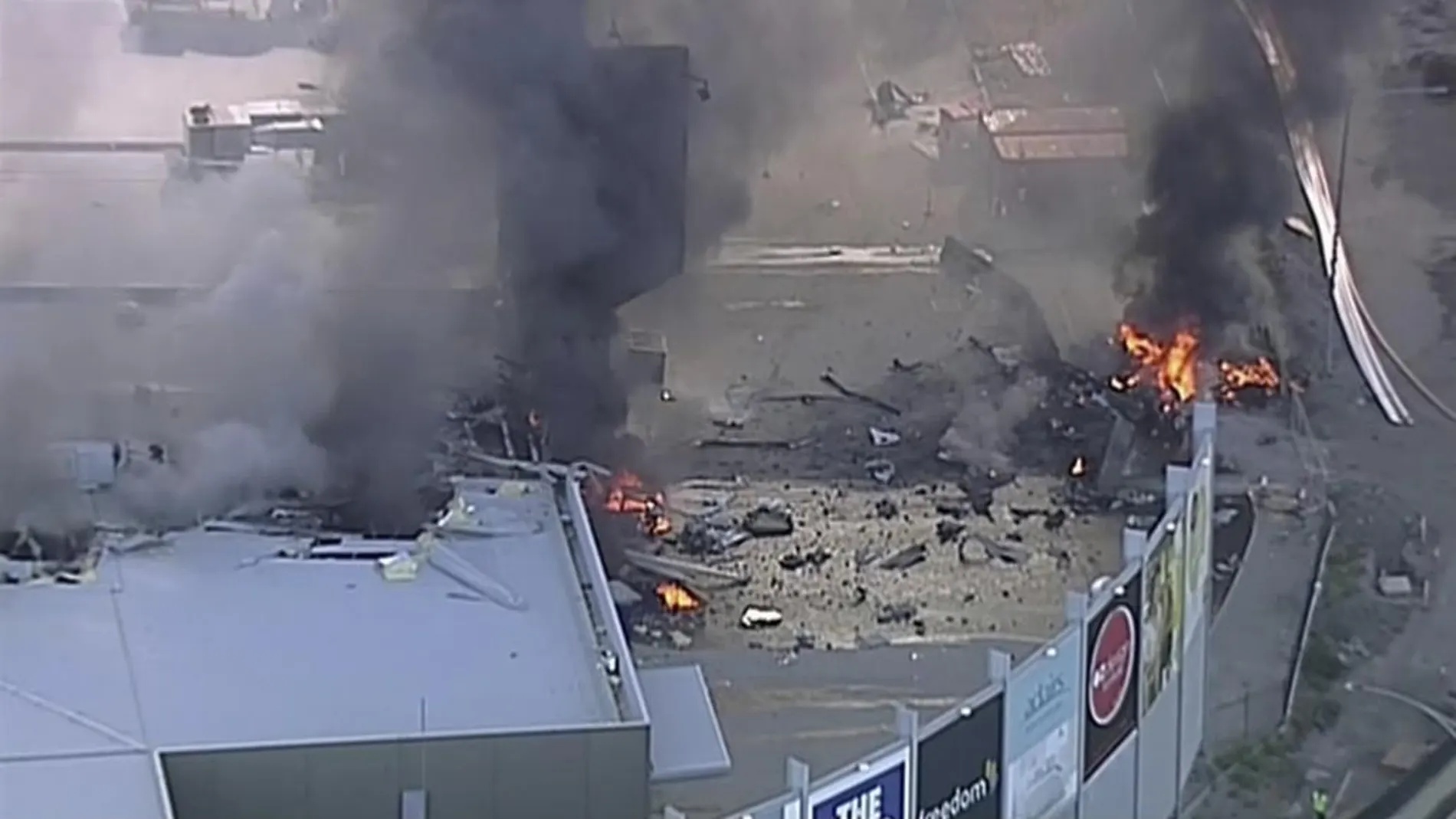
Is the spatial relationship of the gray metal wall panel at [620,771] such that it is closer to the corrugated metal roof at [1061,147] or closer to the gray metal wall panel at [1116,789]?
the gray metal wall panel at [1116,789]

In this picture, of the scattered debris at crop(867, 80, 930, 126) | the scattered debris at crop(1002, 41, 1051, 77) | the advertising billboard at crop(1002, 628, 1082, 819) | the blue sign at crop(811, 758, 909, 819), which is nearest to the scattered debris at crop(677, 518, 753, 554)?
the advertising billboard at crop(1002, 628, 1082, 819)

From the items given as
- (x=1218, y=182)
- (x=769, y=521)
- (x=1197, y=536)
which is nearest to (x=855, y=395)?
(x=769, y=521)

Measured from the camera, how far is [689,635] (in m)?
22.2

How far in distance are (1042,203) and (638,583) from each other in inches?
510

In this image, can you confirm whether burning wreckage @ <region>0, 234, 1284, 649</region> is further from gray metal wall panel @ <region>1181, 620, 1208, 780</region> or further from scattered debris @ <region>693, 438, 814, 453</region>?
gray metal wall panel @ <region>1181, 620, 1208, 780</region>

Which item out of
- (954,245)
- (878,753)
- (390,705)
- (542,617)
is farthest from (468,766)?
(954,245)

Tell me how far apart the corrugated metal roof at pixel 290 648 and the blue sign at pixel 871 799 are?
341 cm

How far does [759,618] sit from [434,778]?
24.3 feet

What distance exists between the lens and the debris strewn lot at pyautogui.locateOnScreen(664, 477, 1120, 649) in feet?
73.5

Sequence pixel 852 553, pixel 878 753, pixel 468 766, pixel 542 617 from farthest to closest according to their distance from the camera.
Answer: pixel 852 553
pixel 542 617
pixel 468 766
pixel 878 753

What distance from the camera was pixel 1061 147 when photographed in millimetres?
35000


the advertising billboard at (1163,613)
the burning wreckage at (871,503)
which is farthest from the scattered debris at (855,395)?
the advertising billboard at (1163,613)

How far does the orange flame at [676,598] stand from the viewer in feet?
74.6

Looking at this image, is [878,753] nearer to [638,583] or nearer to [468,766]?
[468,766]
